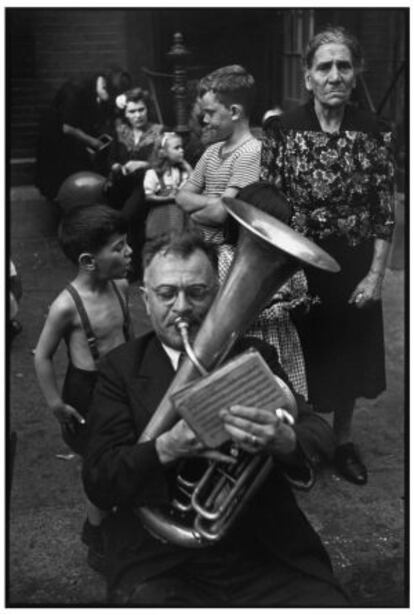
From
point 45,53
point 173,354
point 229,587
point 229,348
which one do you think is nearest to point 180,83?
point 45,53

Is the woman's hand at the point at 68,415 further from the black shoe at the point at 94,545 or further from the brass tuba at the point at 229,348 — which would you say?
the brass tuba at the point at 229,348

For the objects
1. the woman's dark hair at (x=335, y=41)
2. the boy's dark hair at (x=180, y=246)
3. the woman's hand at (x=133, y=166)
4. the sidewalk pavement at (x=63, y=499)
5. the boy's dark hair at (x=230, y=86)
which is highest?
the woman's dark hair at (x=335, y=41)

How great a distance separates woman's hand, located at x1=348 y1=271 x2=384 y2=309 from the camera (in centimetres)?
320

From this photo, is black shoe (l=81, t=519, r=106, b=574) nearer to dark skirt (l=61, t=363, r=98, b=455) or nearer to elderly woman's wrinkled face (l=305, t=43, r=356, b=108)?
dark skirt (l=61, t=363, r=98, b=455)

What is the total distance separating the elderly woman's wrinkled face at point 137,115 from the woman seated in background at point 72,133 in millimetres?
82

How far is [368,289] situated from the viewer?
3211 millimetres

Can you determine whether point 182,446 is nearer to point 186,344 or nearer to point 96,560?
point 186,344

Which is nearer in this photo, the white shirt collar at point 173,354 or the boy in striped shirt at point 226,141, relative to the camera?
the white shirt collar at point 173,354

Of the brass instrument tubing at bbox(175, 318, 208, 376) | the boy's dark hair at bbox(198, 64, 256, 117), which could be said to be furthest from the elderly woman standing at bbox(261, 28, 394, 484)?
the brass instrument tubing at bbox(175, 318, 208, 376)

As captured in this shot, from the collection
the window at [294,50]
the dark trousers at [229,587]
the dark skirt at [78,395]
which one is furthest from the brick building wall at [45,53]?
the dark trousers at [229,587]

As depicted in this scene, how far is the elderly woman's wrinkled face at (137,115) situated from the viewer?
347cm

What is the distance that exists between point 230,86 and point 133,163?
564 mm

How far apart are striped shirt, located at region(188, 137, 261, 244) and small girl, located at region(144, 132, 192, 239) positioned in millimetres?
193

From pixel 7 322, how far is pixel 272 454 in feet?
3.42
